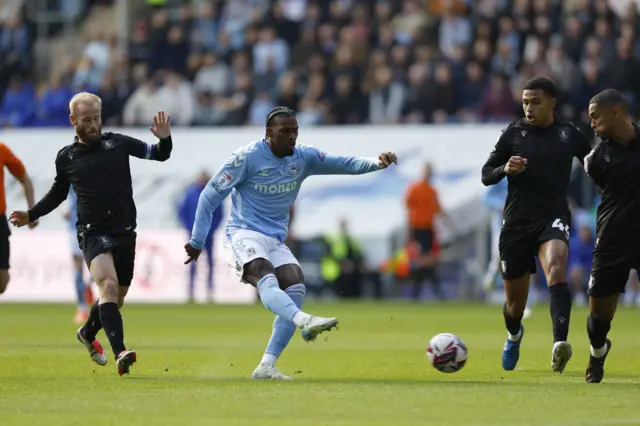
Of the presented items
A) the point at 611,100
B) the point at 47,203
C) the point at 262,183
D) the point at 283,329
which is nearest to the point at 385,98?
the point at 47,203

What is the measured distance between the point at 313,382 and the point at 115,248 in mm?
2185

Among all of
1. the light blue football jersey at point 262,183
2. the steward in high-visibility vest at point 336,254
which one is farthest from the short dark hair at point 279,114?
the steward in high-visibility vest at point 336,254

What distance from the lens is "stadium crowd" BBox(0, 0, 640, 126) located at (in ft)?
95.1

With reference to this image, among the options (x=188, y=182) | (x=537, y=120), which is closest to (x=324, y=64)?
(x=188, y=182)

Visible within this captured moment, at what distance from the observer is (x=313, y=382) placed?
11.7 m

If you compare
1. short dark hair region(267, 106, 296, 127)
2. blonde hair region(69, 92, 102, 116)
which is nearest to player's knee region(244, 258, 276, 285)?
short dark hair region(267, 106, 296, 127)

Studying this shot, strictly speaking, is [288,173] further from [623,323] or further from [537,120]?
[623,323]

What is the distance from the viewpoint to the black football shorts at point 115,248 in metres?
12.5

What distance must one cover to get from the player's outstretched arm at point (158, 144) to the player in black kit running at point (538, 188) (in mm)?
2712

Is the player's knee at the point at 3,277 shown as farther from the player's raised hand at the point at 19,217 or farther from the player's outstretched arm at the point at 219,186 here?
the player's outstretched arm at the point at 219,186

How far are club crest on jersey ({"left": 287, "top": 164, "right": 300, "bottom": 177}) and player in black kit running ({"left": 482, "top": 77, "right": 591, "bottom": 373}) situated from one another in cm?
Answer: 164

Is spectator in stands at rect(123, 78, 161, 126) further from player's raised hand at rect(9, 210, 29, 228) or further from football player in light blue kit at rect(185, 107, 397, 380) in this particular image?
A: football player in light blue kit at rect(185, 107, 397, 380)

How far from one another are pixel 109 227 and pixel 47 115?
2084 centimetres

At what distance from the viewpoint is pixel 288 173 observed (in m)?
12.2
